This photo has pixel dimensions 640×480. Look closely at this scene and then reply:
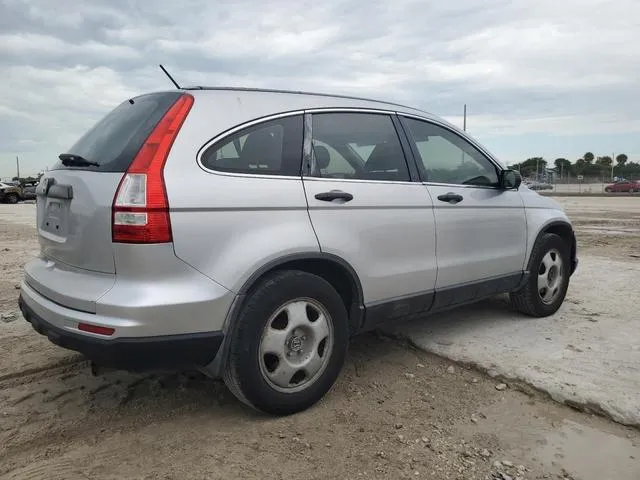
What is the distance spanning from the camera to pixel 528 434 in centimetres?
290

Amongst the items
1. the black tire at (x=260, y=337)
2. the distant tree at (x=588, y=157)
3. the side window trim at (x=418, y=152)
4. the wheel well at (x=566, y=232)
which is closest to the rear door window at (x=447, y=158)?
the side window trim at (x=418, y=152)

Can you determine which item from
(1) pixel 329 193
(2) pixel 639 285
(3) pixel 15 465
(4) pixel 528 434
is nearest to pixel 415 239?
(1) pixel 329 193

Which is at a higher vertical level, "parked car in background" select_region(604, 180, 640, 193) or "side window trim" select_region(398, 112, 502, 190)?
"side window trim" select_region(398, 112, 502, 190)

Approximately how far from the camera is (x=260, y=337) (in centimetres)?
283

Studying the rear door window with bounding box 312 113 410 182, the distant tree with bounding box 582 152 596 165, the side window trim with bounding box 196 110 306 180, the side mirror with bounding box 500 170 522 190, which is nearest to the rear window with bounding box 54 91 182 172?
the side window trim with bounding box 196 110 306 180

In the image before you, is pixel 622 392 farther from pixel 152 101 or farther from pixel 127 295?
pixel 152 101

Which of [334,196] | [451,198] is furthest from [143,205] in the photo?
[451,198]

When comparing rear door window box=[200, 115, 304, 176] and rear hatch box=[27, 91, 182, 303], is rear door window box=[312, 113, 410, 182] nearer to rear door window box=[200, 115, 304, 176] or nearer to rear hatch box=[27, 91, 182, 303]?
rear door window box=[200, 115, 304, 176]

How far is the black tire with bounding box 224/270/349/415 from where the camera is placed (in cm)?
278

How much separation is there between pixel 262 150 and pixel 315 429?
151 cm

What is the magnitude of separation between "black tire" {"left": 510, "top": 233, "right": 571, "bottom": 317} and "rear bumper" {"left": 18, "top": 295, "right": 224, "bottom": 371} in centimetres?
308

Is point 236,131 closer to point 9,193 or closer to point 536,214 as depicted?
point 536,214

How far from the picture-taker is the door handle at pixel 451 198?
3864 millimetres

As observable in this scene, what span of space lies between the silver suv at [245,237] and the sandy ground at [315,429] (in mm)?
282
